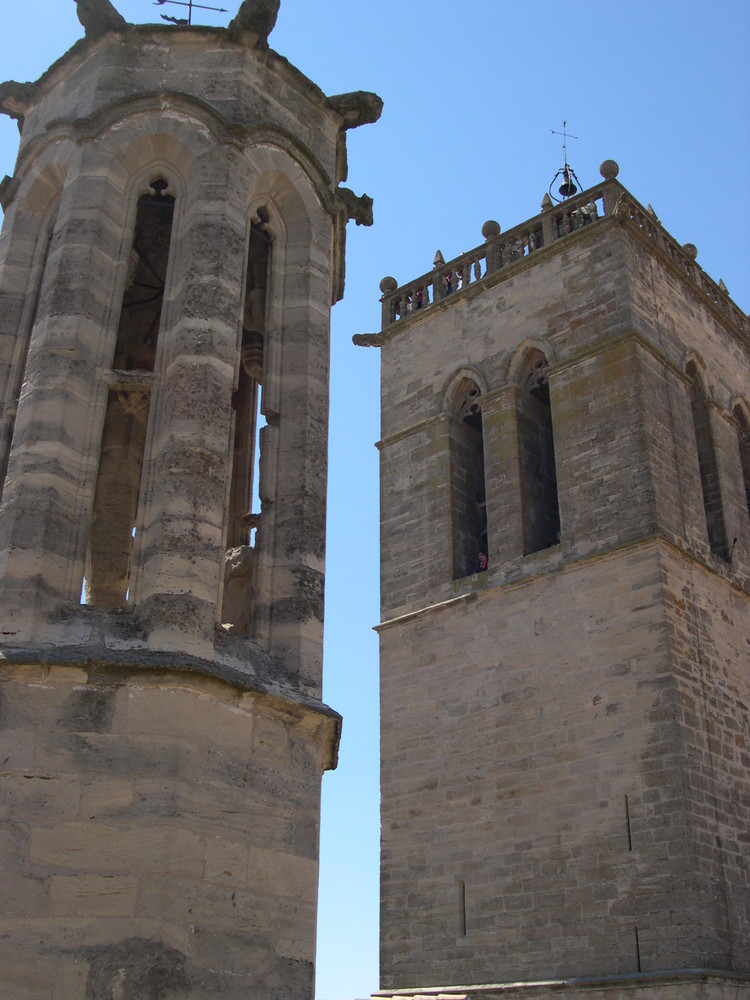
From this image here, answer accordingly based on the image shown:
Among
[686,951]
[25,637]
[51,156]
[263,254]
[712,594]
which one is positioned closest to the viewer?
[25,637]

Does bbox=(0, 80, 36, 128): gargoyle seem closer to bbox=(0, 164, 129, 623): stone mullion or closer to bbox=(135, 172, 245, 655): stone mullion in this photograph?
bbox=(0, 164, 129, 623): stone mullion

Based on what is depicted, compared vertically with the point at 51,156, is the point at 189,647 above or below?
below

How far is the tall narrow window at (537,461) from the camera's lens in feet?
44.8

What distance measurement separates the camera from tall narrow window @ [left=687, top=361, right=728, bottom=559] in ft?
44.6

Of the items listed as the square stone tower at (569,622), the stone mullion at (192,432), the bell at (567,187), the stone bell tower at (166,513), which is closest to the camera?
the stone bell tower at (166,513)

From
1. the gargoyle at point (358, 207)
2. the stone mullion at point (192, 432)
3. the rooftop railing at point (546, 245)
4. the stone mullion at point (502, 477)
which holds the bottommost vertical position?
the stone mullion at point (192, 432)

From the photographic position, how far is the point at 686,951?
9.91m

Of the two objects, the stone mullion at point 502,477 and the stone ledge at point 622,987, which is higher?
the stone mullion at point 502,477

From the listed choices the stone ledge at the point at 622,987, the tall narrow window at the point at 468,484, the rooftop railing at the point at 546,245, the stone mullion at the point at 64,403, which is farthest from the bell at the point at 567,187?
the stone mullion at the point at 64,403

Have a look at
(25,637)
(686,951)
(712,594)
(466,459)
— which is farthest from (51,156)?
(466,459)

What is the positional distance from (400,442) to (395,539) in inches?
55.8

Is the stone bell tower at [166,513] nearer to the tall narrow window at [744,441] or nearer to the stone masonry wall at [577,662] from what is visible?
the stone masonry wall at [577,662]

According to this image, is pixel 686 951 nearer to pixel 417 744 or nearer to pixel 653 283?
pixel 417 744

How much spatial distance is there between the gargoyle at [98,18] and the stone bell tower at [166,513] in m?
0.01
